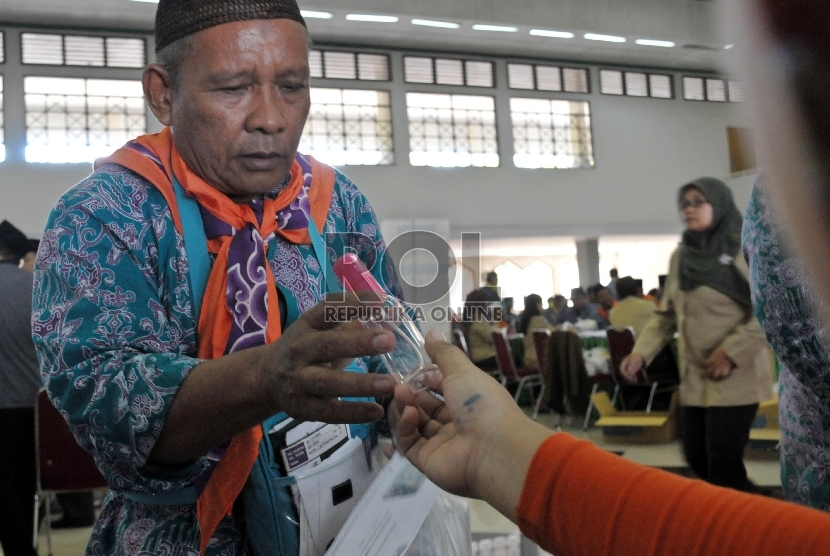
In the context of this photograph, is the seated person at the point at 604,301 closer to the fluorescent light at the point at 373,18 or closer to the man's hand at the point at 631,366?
the fluorescent light at the point at 373,18

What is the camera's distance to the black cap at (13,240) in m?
3.59

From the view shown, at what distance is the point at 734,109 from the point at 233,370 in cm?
59

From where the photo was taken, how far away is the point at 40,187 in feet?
31.0

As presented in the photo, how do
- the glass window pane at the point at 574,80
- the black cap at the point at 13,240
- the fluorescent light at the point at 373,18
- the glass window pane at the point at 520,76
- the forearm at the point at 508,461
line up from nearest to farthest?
1. the forearm at the point at 508,461
2. the black cap at the point at 13,240
3. the fluorescent light at the point at 373,18
4. the glass window pane at the point at 520,76
5. the glass window pane at the point at 574,80

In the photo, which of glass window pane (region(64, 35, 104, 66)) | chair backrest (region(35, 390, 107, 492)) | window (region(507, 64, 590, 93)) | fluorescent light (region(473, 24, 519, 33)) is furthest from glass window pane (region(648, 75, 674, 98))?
chair backrest (region(35, 390, 107, 492))

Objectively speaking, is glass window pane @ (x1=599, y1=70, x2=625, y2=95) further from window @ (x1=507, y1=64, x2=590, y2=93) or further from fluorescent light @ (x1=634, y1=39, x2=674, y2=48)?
fluorescent light @ (x1=634, y1=39, x2=674, y2=48)

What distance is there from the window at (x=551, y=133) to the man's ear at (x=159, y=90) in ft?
37.8

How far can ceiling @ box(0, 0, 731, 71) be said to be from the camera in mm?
9570

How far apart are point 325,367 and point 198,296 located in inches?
11.5

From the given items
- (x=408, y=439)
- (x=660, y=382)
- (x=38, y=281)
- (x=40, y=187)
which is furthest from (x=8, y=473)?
(x=40, y=187)

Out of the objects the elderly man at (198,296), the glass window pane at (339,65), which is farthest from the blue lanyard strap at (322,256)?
the glass window pane at (339,65)

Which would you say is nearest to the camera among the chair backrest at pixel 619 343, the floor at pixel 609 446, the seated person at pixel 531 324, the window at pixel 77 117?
the floor at pixel 609 446

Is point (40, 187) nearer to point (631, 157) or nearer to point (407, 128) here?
point (407, 128)

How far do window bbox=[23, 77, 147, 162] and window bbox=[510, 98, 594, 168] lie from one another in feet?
19.5
